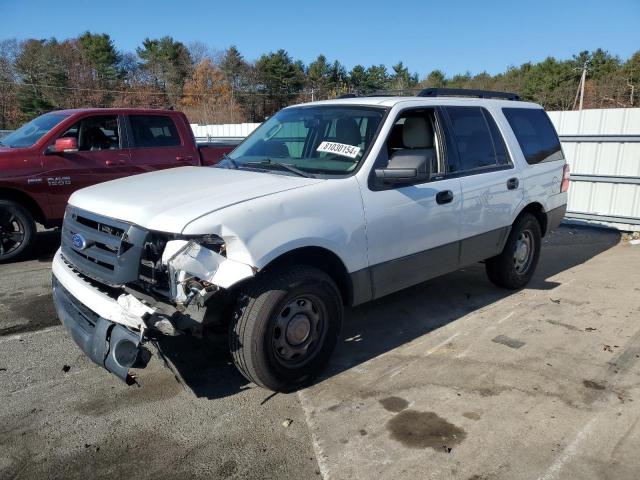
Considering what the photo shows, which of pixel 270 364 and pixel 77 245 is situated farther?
pixel 77 245

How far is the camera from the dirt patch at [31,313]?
4.53 metres

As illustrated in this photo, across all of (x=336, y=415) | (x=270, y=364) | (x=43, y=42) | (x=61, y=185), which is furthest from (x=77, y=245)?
(x=43, y=42)

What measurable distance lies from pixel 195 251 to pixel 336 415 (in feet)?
4.46

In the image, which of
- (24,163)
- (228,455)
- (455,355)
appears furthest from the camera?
(24,163)

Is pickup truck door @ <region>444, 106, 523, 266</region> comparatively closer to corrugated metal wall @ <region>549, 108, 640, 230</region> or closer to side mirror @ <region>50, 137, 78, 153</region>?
corrugated metal wall @ <region>549, 108, 640, 230</region>

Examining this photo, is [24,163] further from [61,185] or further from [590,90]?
[590,90]

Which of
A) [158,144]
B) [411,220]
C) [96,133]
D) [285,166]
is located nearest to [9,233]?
[96,133]

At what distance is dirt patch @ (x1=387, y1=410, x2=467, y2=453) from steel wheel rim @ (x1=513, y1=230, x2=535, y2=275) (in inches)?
114

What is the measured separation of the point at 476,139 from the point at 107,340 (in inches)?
143

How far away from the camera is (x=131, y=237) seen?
2943 mm

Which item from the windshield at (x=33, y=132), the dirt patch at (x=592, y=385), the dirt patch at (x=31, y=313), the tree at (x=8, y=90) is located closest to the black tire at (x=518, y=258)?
the dirt patch at (x=592, y=385)

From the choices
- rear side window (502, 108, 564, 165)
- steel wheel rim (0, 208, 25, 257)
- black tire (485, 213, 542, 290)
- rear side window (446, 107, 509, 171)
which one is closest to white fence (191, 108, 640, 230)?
rear side window (502, 108, 564, 165)

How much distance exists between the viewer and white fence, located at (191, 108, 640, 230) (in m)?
8.62

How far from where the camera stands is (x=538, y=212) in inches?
226
